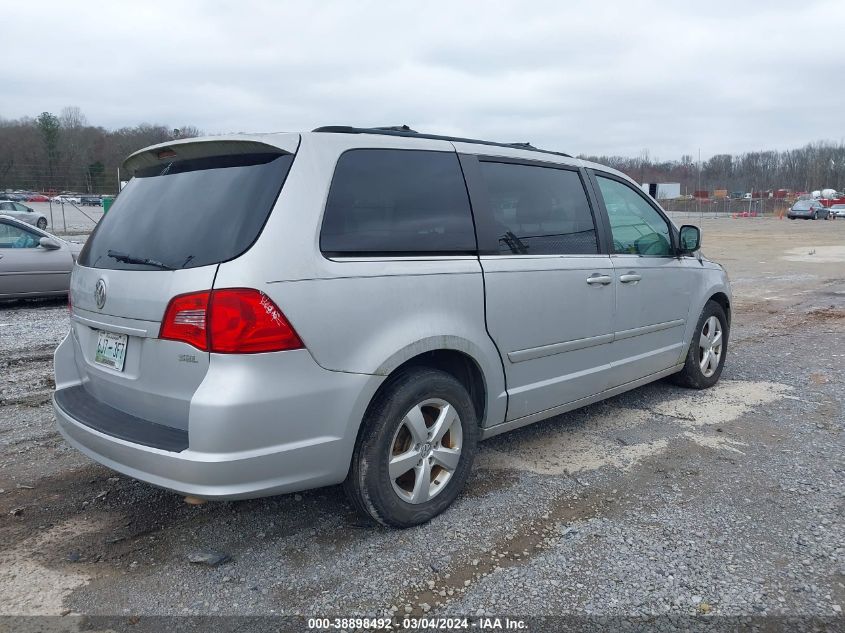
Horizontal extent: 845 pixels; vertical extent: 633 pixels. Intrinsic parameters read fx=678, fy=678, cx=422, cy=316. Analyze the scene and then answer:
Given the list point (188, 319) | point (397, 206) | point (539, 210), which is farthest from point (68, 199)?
point (188, 319)

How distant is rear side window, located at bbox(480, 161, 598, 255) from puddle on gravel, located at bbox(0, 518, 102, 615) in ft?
8.23

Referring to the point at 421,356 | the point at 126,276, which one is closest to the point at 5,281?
the point at 126,276

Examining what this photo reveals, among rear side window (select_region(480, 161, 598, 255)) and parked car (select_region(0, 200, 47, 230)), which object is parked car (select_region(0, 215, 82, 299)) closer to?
rear side window (select_region(480, 161, 598, 255))

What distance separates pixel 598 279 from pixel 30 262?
8.51 m

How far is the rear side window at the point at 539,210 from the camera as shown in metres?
3.73

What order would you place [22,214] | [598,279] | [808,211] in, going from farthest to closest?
[808,211]
[22,214]
[598,279]

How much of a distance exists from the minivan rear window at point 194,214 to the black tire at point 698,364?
3859mm

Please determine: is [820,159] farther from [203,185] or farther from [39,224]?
[203,185]

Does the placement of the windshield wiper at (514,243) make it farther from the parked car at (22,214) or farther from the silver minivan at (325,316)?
the parked car at (22,214)

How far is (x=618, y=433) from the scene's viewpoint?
15.0 feet

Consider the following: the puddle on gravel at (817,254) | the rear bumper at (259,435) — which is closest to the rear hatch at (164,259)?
the rear bumper at (259,435)

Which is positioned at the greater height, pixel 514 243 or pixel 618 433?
pixel 514 243

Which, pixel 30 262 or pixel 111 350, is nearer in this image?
pixel 111 350

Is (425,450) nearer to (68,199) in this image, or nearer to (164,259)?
(164,259)
